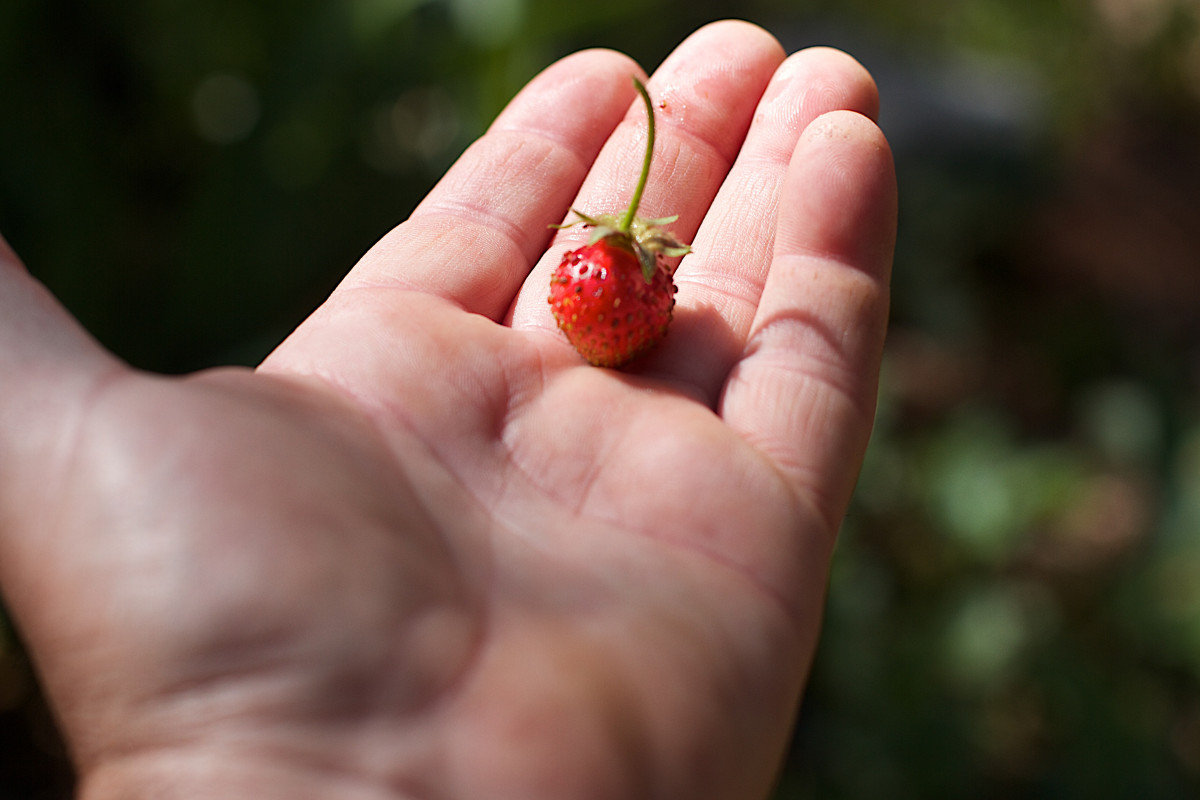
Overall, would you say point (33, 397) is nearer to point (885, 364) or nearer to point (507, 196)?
point (507, 196)

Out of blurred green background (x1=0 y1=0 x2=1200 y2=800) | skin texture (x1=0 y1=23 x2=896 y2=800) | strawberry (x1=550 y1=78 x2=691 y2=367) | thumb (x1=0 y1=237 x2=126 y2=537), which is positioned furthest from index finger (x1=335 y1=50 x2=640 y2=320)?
blurred green background (x1=0 y1=0 x2=1200 y2=800)

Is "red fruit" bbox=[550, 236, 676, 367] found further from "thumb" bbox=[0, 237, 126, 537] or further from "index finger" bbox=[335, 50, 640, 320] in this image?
"thumb" bbox=[0, 237, 126, 537]

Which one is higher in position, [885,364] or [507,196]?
[507,196]

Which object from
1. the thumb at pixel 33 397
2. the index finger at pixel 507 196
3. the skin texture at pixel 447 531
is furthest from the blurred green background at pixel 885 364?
the thumb at pixel 33 397

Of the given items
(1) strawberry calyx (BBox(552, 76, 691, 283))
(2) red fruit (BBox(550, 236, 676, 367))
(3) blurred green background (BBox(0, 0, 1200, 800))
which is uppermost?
(1) strawberry calyx (BBox(552, 76, 691, 283))

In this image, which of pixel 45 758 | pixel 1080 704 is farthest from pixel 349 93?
pixel 1080 704

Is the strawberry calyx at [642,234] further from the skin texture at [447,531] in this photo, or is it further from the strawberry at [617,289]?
the skin texture at [447,531]

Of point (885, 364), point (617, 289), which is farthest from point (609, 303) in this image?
point (885, 364)

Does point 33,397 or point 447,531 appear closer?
point 33,397
